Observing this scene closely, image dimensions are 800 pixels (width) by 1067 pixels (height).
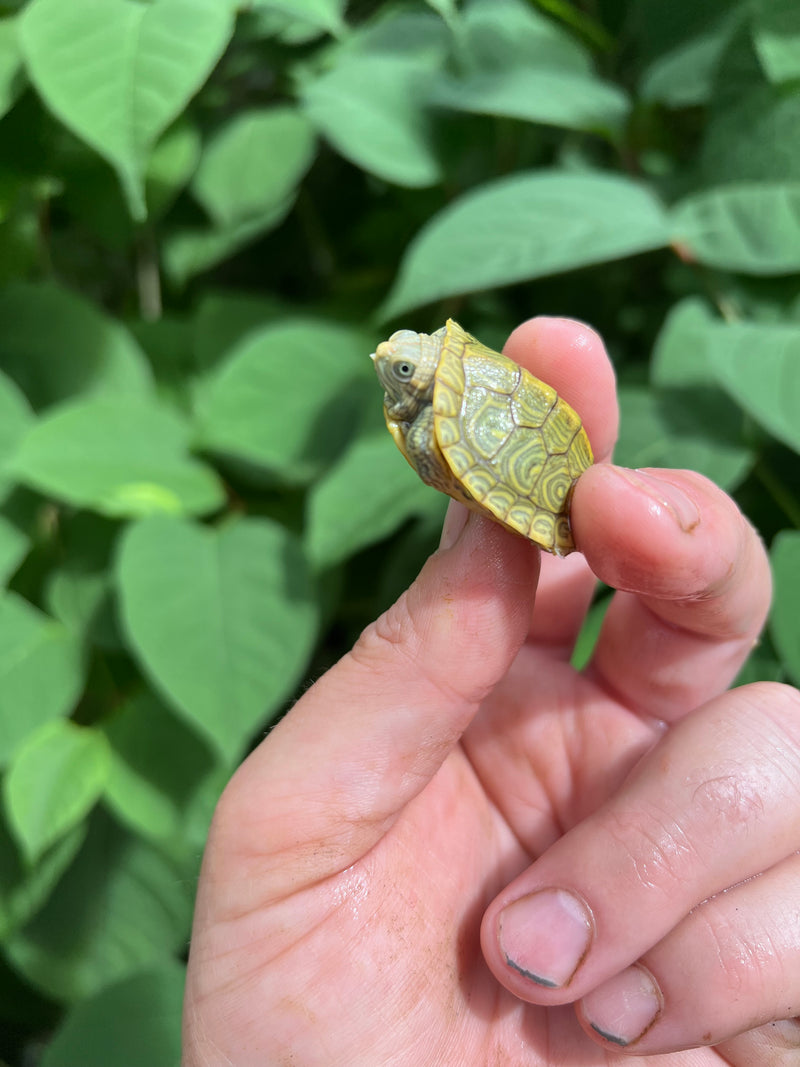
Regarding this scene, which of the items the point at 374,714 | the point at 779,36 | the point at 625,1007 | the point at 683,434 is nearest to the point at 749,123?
the point at 779,36

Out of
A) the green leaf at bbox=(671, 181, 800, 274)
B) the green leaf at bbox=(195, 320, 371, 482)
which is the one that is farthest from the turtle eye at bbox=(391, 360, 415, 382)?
the green leaf at bbox=(671, 181, 800, 274)

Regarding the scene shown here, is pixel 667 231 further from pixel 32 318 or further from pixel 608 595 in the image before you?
pixel 32 318

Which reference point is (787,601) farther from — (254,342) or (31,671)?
(31,671)

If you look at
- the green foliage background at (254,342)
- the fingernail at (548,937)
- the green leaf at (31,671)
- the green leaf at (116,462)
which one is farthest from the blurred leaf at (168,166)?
the fingernail at (548,937)

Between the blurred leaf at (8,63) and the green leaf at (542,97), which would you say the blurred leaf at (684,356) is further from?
the blurred leaf at (8,63)

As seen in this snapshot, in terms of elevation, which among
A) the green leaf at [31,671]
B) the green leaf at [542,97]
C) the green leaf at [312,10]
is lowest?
the green leaf at [31,671]

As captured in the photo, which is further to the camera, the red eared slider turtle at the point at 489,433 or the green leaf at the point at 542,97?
the green leaf at the point at 542,97
